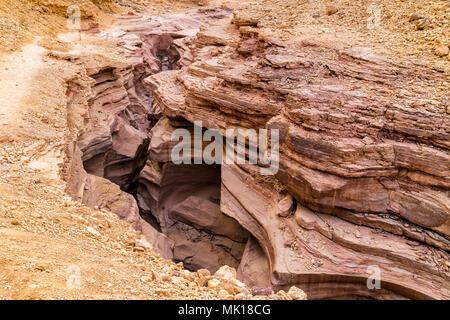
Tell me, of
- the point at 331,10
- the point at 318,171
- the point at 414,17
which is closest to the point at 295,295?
the point at 318,171

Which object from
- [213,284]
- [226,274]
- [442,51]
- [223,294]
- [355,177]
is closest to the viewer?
[223,294]

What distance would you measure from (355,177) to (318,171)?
2.44 ft

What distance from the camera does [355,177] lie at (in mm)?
6930

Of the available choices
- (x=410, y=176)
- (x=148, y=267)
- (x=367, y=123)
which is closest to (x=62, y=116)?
(x=148, y=267)

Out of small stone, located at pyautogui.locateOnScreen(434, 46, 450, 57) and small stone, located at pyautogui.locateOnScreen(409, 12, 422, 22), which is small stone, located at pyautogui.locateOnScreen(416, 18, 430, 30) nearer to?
small stone, located at pyautogui.locateOnScreen(409, 12, 422, 22)

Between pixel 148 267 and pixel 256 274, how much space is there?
4834 millimetres

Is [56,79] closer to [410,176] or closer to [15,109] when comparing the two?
[15,109]

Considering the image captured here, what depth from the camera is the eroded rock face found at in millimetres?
6629

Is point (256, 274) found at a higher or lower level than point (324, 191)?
lower

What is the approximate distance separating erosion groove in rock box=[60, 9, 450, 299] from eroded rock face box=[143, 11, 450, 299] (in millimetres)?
21

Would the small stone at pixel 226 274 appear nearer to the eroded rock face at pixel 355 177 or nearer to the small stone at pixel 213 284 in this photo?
the small stone at pixel 213 284

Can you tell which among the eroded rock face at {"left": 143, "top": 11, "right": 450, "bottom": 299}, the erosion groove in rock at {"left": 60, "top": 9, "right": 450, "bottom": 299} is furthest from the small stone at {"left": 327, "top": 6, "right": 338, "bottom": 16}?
the eroded rock face at {"left": 143, "top": 11, "right": 450, "bottom": 299}

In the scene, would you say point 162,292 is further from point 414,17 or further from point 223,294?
point 414,17
